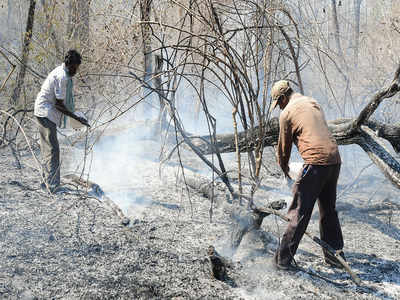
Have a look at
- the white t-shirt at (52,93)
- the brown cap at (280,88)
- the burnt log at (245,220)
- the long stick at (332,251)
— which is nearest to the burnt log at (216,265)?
the burnt log at (245,220)

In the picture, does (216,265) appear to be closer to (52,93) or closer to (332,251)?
(332,251)

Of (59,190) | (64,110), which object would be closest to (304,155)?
(64,110)

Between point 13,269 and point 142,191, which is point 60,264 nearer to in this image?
point 13,269

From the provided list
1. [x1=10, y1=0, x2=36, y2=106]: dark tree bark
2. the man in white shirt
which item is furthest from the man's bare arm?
[x1=10, y1=0, x2=36, y2=106]: dark tree bark

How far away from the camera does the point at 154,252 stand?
11.6 feet

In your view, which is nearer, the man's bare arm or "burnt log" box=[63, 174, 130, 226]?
"burnt log" box=[63, 174, 130, 226]

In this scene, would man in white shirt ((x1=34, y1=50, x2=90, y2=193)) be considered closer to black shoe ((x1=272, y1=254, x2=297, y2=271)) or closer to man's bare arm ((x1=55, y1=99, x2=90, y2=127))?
man's bare arm ((x1=55, y1=99, x2=90, y2=127))

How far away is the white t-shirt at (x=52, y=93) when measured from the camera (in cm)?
458

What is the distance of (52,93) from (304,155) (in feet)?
10.6

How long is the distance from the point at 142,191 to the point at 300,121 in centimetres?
279

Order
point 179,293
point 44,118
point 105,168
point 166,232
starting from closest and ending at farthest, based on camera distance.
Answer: point 179,293 → point 166,232 → point 44,118 → point 105,168

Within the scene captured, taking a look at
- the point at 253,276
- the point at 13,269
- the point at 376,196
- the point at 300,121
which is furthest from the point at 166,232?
the point at 376,196

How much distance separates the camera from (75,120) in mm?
4762

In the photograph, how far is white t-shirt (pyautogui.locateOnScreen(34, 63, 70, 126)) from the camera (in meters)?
4.58
